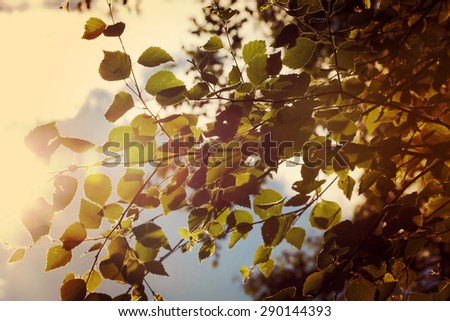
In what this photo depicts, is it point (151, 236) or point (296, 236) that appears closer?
point (151, 236)

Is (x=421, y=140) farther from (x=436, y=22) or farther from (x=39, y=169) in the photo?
(x=39, y=169)

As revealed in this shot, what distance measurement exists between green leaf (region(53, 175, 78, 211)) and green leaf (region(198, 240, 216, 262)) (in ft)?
1.57

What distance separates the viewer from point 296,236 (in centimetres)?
137

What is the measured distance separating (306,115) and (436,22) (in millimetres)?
1195

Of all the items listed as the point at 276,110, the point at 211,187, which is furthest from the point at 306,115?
the point at 211,187

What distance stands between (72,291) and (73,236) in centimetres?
16

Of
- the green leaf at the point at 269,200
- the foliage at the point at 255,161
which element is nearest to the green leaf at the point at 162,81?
the foliage at the point at 255,161

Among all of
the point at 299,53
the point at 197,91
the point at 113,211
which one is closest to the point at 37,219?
the point at 113,211

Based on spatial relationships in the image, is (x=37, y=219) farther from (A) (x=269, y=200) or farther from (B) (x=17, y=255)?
(A) (x=269, y=200)

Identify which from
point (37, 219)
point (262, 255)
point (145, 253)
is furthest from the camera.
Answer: point (262, 255)

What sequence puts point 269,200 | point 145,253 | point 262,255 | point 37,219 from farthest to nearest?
point 262,255
point 269,200
point 145,253
point 37,219

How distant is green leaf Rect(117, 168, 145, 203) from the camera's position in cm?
112

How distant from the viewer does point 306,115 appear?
1.05 m

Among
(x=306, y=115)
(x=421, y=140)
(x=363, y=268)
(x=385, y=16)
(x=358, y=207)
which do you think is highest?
(x=385, y=16)
